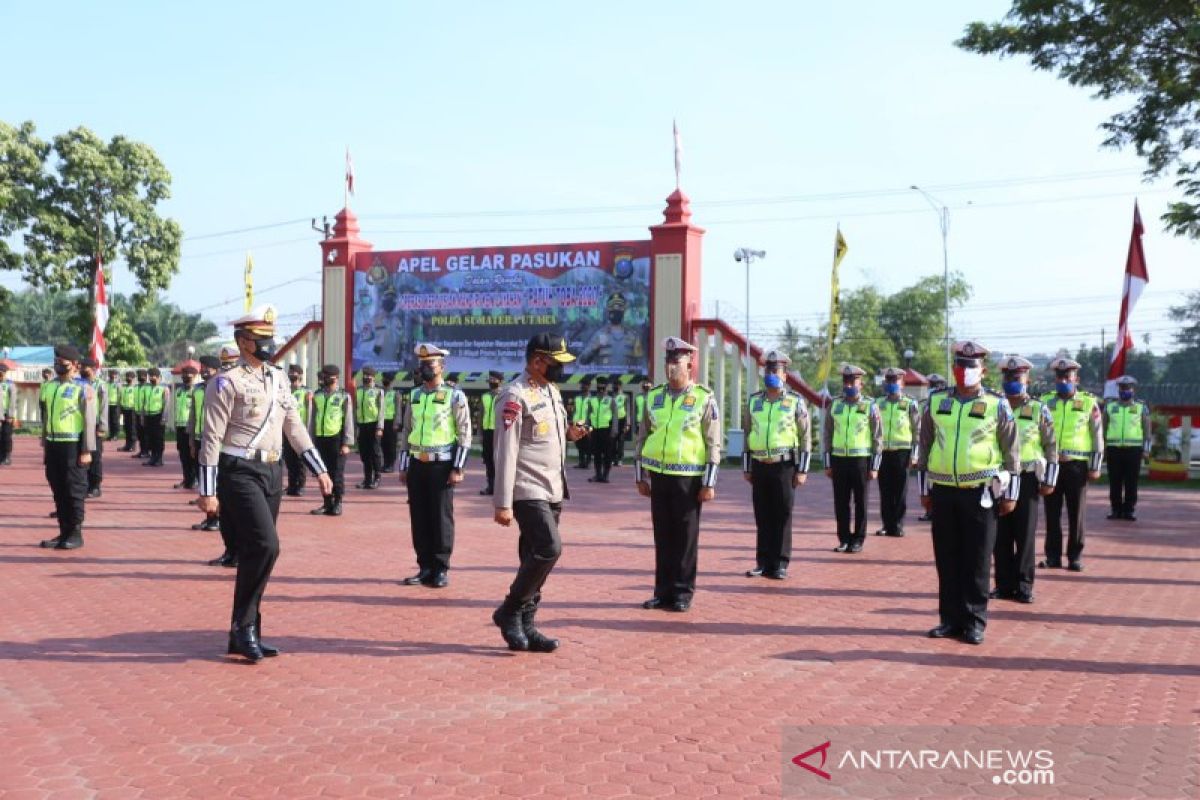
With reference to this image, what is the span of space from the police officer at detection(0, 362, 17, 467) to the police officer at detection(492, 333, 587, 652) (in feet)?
55.3

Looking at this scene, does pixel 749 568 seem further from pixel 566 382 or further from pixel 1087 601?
pixel 566 382

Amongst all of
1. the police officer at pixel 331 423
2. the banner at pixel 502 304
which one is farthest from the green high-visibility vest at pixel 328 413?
the banner at pixel 502 304

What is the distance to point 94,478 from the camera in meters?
16.5

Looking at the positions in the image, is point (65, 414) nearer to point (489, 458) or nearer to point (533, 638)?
point (533, 638)

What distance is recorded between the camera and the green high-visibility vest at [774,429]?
10.1 metres

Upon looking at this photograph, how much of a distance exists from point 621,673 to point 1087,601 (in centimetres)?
466

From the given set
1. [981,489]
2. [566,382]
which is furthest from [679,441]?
[566,382]

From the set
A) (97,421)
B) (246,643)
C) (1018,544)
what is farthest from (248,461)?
(1018,544)

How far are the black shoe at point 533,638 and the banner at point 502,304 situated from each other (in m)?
18.3

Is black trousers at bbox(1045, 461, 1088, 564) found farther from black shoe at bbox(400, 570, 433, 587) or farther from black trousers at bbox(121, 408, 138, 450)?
black trousers at bbox(121, 408, 138, 450)

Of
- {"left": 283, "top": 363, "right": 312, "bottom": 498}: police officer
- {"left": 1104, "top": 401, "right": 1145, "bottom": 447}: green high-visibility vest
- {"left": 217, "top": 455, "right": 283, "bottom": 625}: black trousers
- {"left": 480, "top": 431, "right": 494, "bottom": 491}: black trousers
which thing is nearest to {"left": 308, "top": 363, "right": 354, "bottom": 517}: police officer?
{"left": 283, "top": 363, "right": 312, "bottom": 498}: police officer

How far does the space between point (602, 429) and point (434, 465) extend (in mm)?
12581

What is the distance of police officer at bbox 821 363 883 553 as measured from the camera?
39.4ft

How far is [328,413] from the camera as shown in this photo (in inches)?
613
